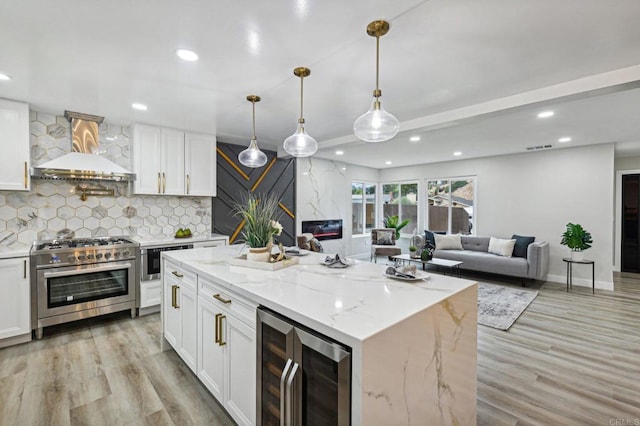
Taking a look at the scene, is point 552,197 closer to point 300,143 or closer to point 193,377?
point 300,143

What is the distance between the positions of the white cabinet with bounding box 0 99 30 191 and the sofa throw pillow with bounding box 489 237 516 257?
23.1 ft

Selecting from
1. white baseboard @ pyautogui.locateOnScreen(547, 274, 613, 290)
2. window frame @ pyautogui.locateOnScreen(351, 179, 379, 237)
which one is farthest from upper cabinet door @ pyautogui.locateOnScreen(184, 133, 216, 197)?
white baseboard @ pyautogui.locateOnScreen(547, 274, 613, 290)

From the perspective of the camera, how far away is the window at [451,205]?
6.82m

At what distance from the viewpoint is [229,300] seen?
1.70m

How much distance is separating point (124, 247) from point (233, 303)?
99.5 inches

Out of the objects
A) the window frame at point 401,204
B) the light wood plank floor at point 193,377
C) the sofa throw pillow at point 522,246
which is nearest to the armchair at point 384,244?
the window frame at point 401,204

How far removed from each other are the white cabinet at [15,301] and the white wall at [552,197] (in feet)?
24.3

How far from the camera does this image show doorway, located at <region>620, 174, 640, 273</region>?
6.08 meters

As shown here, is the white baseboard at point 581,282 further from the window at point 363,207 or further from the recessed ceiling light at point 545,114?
the window at point 363,207

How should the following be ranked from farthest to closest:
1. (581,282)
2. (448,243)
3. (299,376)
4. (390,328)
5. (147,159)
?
(448,243), (581,282), (147,159), (299,376), (390,328)

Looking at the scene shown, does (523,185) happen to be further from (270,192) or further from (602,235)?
(270,192)

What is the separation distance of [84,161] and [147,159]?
26.9 inches

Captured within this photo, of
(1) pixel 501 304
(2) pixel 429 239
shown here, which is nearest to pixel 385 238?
(2) pixel 429 239

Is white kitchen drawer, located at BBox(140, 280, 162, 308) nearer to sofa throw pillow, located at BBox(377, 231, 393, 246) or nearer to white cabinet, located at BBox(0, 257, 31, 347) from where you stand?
white cabinet, located at BBox(0, 257, 31, 347)
